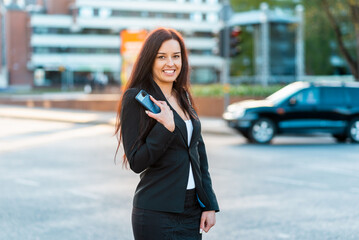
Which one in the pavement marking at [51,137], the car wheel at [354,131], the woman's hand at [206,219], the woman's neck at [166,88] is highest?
the woman's neck at [166,88]

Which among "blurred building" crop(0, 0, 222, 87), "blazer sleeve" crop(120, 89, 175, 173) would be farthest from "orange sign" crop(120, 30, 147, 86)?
"blurred building" crop(0, 0, 222, 87)

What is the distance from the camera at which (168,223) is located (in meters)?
2.86

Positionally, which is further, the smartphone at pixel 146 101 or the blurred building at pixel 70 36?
the blurred building at pixel 70 36

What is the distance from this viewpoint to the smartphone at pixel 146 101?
280cm

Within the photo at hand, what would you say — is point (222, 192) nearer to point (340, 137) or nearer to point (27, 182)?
point (27, 182)

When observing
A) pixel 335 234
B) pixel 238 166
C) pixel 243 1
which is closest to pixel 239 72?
pixel 243 1

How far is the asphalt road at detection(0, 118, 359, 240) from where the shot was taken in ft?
21.1

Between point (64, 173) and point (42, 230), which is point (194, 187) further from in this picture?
point (64, 173)

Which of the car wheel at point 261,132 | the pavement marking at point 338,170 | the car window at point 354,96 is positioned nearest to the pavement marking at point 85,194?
the pavement marking at point 338,170

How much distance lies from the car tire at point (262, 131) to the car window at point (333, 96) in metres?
1.63

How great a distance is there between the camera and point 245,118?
16547 millimetres

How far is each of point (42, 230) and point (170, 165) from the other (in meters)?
3.92

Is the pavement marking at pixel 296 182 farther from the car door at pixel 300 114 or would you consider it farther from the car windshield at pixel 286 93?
the car windshield at pixel 286 93

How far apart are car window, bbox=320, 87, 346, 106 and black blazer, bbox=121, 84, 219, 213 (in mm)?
14495
